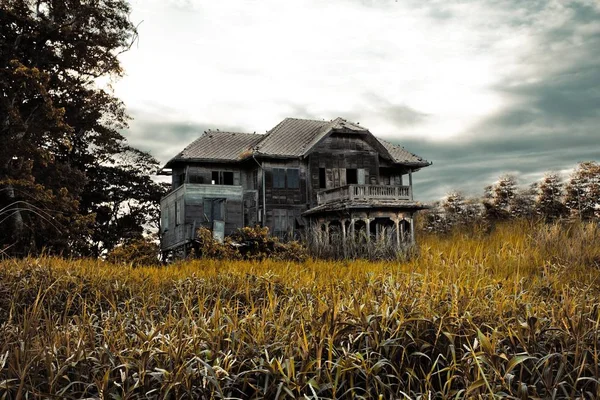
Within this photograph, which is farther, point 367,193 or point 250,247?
point 367,193

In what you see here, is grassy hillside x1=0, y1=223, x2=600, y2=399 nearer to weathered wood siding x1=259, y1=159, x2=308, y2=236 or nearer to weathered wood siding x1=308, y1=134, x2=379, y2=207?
weathered wood siding x1=259, y1=159, x2=308, y2=236

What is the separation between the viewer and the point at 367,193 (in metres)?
28.0

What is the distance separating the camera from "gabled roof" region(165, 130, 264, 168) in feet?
100

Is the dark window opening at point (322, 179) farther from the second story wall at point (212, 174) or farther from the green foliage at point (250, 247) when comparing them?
the green foliage at point (250, 247)

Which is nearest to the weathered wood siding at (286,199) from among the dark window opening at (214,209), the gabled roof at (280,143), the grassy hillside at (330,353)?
the gabled roof at (280,143)

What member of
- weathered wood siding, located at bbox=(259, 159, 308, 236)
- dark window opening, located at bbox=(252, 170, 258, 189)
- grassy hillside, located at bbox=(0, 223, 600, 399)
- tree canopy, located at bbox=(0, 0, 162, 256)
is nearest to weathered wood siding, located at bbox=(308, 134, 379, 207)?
weathered wood siding, located at bbox=(259, 159, 308, 236)

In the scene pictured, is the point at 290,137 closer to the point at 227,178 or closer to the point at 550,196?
the point at 227,178

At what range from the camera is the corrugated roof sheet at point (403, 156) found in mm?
33281

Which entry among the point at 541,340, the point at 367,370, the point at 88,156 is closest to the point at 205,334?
the point at 367,370

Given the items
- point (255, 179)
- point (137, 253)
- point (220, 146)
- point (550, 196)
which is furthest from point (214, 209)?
point (550, 196)

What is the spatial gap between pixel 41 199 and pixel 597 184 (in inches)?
1720

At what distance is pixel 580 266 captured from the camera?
12.3m

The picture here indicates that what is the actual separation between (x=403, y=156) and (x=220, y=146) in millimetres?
10449

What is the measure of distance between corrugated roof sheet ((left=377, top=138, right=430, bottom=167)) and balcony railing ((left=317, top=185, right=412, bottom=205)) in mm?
4400
